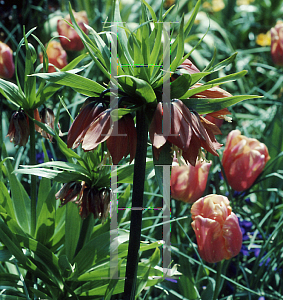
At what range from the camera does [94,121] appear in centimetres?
53

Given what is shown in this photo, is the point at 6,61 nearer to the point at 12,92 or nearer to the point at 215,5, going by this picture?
the point at 12,92

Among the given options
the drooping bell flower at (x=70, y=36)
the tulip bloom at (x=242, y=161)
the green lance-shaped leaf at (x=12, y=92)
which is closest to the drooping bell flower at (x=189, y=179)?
the tulip bloom at (x=242, y=161)

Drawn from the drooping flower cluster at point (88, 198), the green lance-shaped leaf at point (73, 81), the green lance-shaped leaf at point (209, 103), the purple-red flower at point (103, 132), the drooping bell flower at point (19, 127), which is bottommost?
the drooping flower cluster at point (88, 198)

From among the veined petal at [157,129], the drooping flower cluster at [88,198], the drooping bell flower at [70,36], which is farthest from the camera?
the drooping bell flower at [70,36]

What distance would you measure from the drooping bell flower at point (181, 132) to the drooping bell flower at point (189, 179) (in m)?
0.46

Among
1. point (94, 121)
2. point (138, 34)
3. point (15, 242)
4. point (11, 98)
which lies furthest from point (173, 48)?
point (15, 242)

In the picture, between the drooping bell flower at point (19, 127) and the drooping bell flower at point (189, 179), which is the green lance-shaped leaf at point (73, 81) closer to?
the drooping bell flower at point (19, 127)

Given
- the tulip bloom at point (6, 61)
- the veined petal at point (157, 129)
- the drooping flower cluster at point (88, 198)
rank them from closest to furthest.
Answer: the veined petal at point (157, 129) → the drooping flower cluster at point (88, 198) → the tulip bloom at point (6, 61)

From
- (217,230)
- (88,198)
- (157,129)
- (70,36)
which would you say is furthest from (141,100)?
(70,36)

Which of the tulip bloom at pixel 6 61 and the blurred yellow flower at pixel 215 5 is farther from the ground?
the blurred yellow flower at pixel 215 5

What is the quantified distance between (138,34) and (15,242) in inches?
17.7

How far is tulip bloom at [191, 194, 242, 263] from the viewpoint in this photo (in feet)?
2.55

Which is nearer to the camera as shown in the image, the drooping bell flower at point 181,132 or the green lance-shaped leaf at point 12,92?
the drooping bell flower at point 181,132

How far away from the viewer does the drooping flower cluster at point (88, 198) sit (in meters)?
0.69
